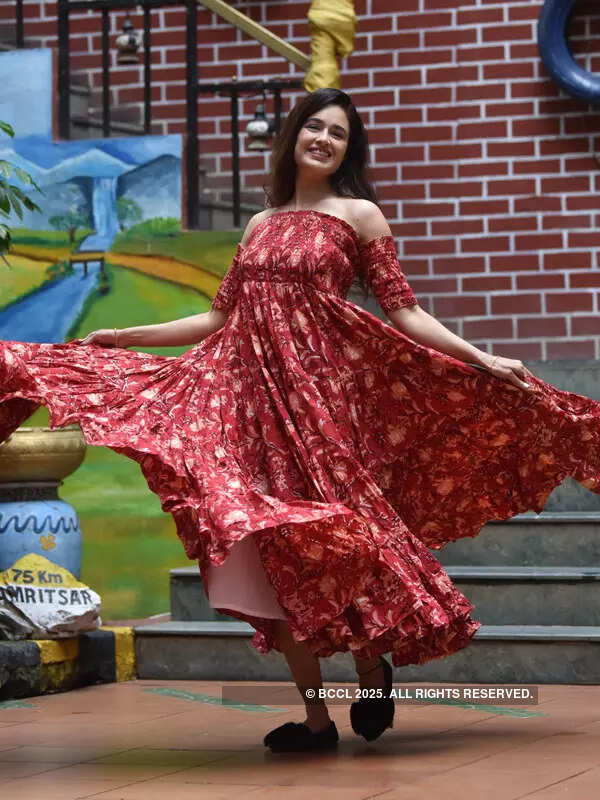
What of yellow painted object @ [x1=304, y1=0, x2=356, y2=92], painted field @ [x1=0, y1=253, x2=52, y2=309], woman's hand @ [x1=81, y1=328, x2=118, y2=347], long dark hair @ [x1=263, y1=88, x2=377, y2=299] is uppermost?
yellow painted object @ [x1=304, y1=0, x2=356, y2=92]

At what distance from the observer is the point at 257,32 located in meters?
6.21

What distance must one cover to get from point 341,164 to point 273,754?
4.89 ft

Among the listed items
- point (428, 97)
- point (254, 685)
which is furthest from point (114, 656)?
point (428, 97)

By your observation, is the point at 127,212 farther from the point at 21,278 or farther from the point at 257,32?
the point at 257,32

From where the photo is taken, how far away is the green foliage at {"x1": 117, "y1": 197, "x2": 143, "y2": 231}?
5.89 meters

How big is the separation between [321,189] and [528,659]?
158cm

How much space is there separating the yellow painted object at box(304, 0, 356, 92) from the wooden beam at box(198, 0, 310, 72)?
8 centimetres

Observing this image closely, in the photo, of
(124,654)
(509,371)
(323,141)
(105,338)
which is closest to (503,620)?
(124,654)

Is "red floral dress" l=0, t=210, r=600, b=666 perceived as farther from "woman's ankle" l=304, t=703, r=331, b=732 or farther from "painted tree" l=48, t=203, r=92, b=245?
"painted tree" l=48, t=203, r=92, b=245

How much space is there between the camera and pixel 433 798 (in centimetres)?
311

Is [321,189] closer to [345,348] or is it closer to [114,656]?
[345,348]

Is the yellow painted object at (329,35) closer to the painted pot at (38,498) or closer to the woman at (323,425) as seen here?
the painted pot at (38,498)

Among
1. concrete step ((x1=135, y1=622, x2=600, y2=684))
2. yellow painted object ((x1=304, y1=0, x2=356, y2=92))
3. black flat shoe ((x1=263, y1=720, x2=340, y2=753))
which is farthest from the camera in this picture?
yellow painted object ((x1=304, y1=0, x2=356, y2=92))

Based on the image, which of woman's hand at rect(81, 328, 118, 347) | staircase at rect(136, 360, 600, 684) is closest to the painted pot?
staircase at rect(136, 360, 600, 684)
